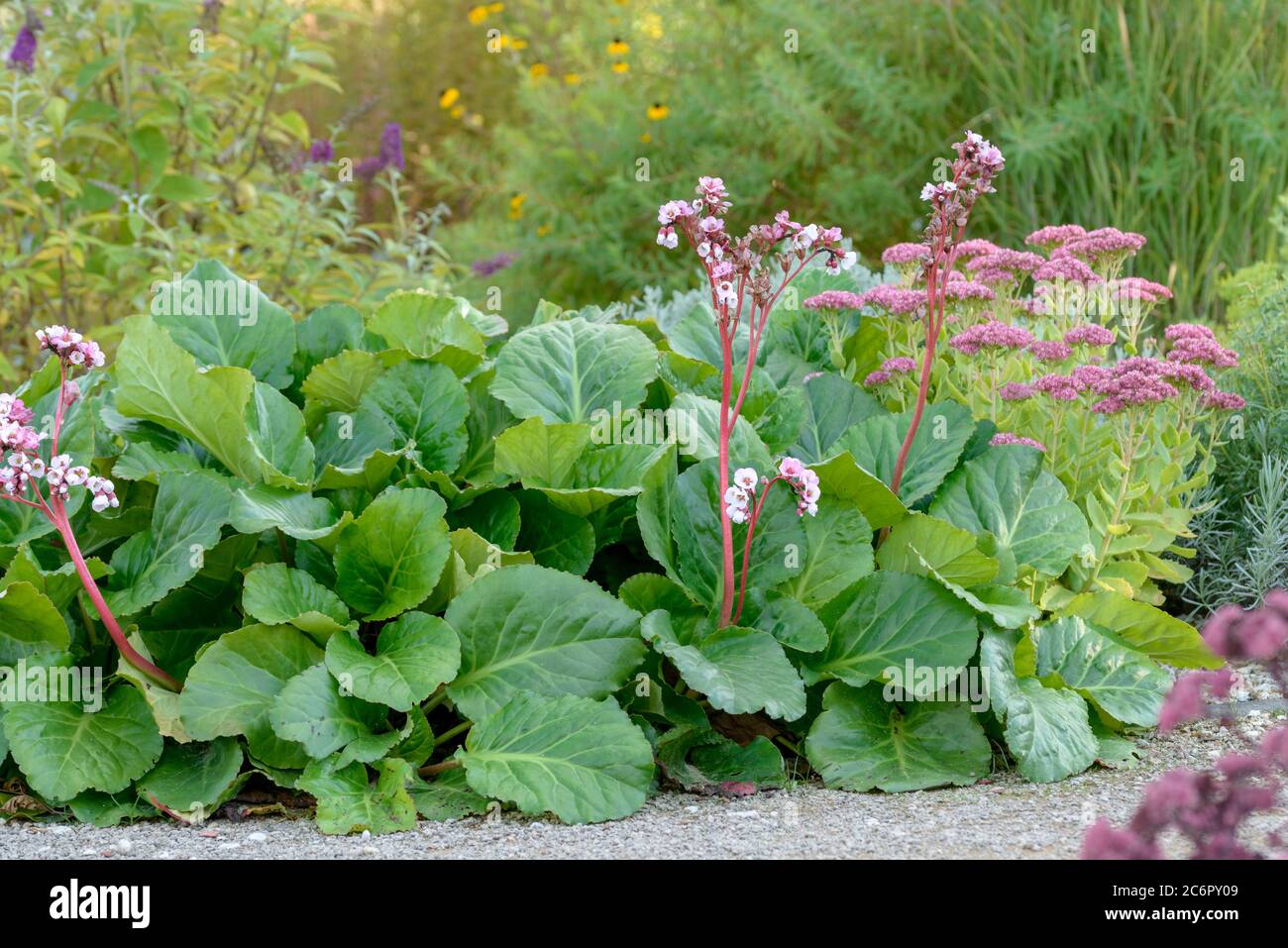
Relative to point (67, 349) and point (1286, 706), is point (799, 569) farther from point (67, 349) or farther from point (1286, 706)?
point (67, 349)

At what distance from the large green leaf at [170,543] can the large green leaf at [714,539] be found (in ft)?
2.95

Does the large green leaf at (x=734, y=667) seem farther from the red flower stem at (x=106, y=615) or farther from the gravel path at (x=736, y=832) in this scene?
the red flower stem at (x=106, y=615)

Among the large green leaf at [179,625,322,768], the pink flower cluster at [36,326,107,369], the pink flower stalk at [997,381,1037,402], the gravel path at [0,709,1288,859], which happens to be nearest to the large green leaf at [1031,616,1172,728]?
the gravel path at [0,709,1288,859]

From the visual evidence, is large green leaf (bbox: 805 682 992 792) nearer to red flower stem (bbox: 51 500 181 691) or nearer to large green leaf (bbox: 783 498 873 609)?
large green leaf (bbox: 783 498 873 609)

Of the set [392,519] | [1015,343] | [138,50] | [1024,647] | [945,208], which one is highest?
[138,50]

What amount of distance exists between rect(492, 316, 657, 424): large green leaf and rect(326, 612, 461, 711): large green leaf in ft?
1.92

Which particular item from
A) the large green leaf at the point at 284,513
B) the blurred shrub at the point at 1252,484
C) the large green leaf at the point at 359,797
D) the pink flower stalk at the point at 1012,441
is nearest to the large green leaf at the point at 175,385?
the large green leaf at the point at 284,513

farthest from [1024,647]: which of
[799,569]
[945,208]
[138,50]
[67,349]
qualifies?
[138,50]

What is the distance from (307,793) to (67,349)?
956 mm

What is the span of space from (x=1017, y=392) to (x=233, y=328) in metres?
1.78

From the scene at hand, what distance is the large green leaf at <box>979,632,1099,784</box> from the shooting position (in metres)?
2.51

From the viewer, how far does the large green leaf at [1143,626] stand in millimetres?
2873
